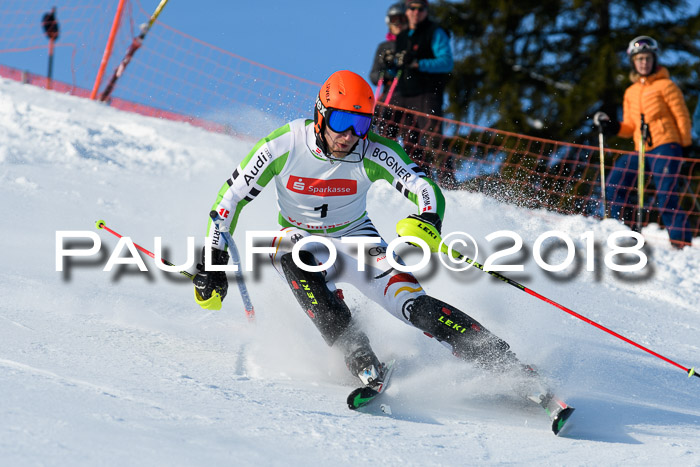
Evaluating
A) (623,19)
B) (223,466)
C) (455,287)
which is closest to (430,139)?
(455,287)

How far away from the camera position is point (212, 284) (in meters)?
3.69

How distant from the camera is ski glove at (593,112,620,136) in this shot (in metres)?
7.93

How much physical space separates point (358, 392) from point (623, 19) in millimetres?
16305

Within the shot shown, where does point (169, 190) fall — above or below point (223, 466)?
above

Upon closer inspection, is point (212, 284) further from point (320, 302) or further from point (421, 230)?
point (421, 230)

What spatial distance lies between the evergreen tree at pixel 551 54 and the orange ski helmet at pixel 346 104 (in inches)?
532

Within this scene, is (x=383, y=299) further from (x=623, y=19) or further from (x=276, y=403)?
(x=623, y=19)

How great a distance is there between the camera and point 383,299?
12.1 feet

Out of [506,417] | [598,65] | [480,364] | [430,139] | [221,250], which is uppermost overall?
[598,65]

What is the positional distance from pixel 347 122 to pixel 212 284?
1018 millimetres

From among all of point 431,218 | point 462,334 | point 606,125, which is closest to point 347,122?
point 431,218

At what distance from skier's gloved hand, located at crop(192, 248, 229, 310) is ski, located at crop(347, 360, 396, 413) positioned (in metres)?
0.92

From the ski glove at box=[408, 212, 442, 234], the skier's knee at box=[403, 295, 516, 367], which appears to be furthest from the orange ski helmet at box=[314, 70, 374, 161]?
the skier's knee at box=[403, 295, 516, 367]

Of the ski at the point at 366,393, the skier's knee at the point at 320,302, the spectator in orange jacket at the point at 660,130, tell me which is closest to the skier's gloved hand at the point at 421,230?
the skier's knee at the point at 320,302
